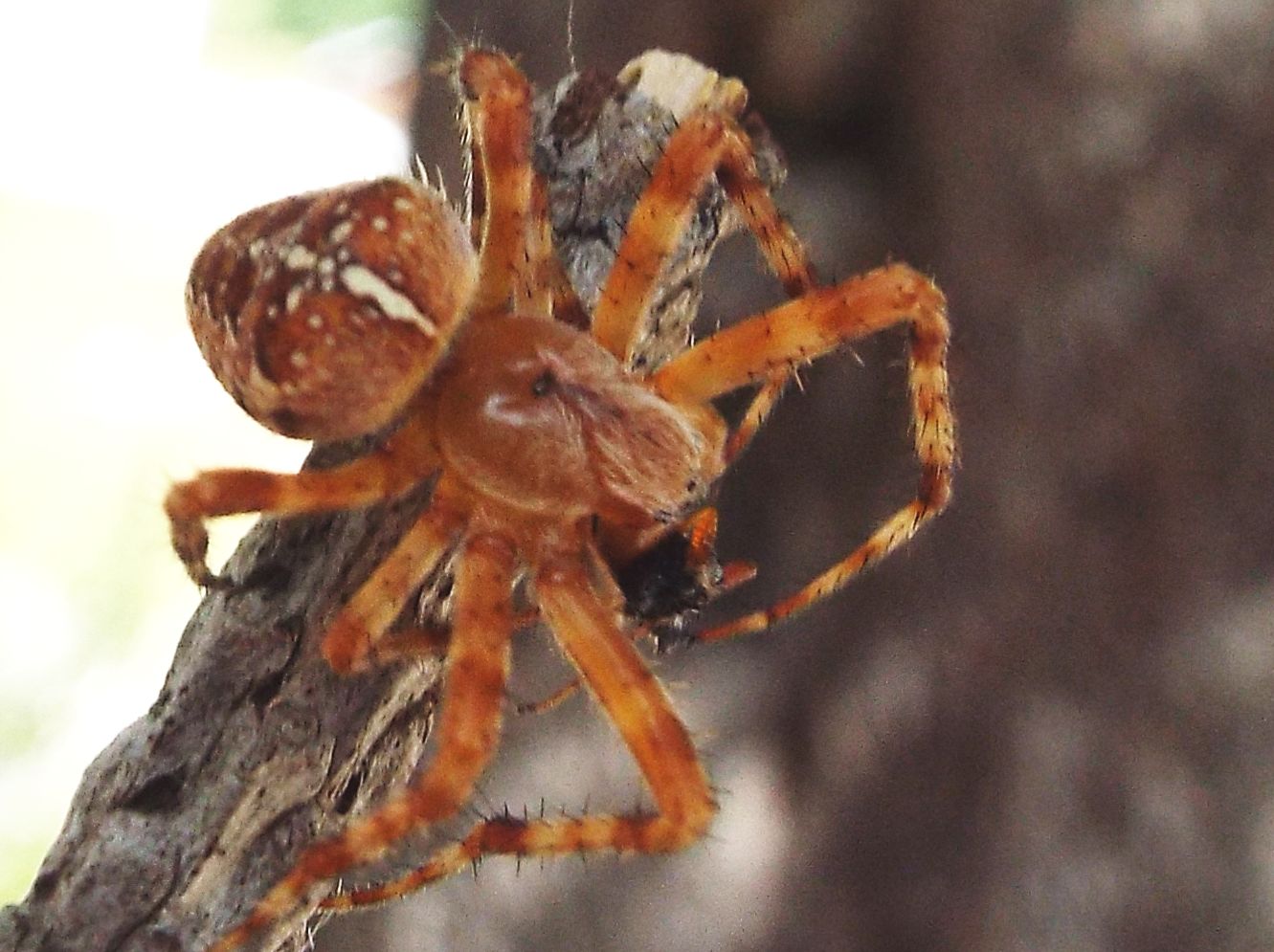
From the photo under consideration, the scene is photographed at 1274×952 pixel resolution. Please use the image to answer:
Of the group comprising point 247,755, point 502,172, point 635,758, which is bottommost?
point 635,758

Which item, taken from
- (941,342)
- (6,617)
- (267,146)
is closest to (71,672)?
(6,617)

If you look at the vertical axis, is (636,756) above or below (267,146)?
below

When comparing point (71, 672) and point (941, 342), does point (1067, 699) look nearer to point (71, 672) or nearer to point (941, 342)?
point (941, 342)

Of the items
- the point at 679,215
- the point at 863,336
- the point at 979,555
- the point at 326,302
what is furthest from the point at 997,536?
the point at 326,302

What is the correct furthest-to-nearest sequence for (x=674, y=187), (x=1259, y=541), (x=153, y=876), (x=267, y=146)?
(x=267, y=146)
(x=1259, y=541)
(x=674, y=187)
(x=153, y=876)

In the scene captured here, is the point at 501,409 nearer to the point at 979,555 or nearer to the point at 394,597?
the point at 394,597
